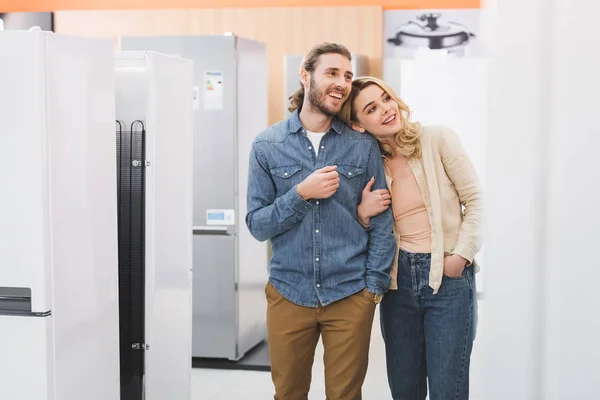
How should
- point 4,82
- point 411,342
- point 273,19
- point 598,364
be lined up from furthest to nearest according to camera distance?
point 273,19 → point 411,342 → point 4,82 → point 598,364

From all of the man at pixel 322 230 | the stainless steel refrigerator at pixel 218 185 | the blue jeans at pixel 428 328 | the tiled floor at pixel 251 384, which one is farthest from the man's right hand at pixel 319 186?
the stainless steel refrigerator at pixel 218 185

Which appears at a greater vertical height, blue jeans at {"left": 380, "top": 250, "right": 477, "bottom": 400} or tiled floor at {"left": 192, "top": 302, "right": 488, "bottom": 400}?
blue jeans at {"left": 380, "top": 250, "right": 477, "bottom": 400}

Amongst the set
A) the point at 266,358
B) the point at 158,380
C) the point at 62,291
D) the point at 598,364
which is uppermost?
the point at 598,364

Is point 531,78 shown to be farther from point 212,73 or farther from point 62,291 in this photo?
point 212,73

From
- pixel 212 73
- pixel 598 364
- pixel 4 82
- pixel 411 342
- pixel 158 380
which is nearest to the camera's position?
pixel 598 364

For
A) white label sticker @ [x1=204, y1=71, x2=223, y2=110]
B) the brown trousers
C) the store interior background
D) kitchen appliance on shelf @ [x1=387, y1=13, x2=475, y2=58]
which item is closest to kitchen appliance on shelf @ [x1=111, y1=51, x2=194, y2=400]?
the brown trousers

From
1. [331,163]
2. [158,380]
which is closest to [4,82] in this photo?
[331,163]

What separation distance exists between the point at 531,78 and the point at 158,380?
10.4 feet

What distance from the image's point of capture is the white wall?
368mm

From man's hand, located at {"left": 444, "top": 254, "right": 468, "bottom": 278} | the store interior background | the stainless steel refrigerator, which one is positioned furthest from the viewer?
the stainless steel refrigerator

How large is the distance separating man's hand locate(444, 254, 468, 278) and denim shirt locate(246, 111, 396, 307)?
0.19 meters

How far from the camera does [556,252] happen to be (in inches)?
14.8

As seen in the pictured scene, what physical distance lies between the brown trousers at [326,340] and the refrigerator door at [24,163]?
0.88m

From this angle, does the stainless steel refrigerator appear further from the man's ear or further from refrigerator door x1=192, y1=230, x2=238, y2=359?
the man's ear
